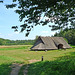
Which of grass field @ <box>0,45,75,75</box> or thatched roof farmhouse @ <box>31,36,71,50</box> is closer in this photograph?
grass field @ <box>0,45,75,75</box>

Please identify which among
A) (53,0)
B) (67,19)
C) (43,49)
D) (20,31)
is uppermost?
(53,0)

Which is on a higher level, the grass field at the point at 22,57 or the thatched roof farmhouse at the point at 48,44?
the thatched roof farmhouse at the point at 48,44

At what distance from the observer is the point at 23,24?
9.70m

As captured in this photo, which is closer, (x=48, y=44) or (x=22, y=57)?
(x=22, y=57)

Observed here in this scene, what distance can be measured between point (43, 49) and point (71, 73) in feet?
124

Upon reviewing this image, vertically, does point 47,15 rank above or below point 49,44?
above

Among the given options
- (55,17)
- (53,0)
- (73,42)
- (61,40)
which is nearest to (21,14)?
(53,0)

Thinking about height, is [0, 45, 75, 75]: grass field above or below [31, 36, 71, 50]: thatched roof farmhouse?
below

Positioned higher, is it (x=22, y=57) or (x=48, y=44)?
(x=48, y=44)

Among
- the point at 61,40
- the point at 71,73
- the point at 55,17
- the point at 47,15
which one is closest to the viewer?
the point at 71,73

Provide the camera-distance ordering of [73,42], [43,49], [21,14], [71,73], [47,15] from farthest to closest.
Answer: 1. [73,42]
2. [43,49]
3. [47,15]
4. [71,73]
5. [21,14]

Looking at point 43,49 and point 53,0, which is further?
point 43,49

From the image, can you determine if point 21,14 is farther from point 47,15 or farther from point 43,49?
point 43,49

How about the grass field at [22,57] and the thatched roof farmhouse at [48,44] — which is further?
the thatched roof farmhouse at [48,44]
